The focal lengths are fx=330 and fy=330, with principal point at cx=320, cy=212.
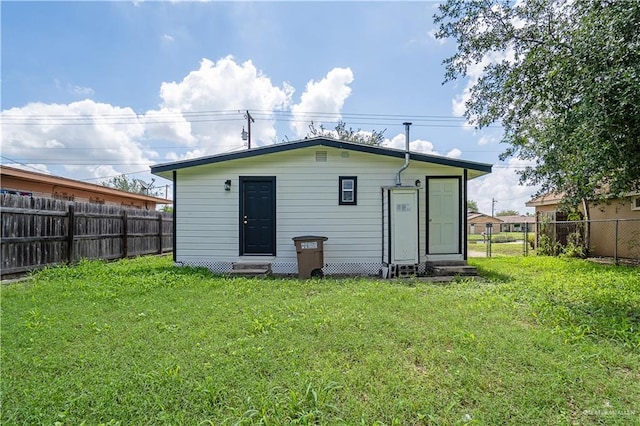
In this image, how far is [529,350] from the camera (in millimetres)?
2996

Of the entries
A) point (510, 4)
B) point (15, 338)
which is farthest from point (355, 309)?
point (510, 4)

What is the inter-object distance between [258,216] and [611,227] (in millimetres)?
11536

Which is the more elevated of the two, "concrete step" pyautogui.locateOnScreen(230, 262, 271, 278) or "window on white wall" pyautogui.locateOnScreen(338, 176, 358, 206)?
"window on white wall" pyautogui.locateOnScreen(338, 176, 358, 206)

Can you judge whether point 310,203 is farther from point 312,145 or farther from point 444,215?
point 444,215

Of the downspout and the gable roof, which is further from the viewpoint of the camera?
the gable roof

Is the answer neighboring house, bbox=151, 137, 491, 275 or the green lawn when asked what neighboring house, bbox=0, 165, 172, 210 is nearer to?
neighboring house, bbox=151, 137, 491, 275

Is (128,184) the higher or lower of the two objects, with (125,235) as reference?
higher

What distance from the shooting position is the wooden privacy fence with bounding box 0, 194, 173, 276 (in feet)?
20.8

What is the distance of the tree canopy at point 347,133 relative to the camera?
80.6ft

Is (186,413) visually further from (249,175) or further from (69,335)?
(249,175)

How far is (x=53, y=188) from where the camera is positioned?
12469mm

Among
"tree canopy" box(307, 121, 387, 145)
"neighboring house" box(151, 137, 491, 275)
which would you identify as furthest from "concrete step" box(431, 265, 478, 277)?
"tree canopy" box(307, 121, 387, 145)

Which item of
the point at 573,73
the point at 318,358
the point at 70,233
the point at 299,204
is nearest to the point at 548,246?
the point at 573,73

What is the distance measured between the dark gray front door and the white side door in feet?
12.3
